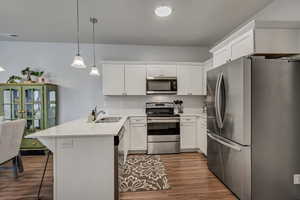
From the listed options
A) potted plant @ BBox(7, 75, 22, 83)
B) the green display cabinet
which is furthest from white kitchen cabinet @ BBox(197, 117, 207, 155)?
potted plant @ BBox(7, 75, 22, 83)

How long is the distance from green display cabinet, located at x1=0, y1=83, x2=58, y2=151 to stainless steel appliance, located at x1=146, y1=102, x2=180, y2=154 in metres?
2.39

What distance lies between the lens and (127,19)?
3039 millimetres

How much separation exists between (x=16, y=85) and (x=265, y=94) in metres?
4.71

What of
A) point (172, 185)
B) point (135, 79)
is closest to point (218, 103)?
point (172, 185)

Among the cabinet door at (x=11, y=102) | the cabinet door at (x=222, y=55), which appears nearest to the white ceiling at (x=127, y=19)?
the cabinet door at (x=222, y=55)

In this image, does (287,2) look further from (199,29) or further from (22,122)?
(22,122)

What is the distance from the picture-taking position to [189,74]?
430cm

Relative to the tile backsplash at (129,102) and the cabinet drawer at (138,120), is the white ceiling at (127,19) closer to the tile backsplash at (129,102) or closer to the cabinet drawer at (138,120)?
the tile backsplash at (129,102)

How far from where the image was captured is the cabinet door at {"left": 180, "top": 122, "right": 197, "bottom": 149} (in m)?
4.05

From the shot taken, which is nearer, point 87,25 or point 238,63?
point 238,63

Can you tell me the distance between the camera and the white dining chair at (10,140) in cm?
241

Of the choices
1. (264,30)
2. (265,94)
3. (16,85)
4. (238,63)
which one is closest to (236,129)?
(265,94)

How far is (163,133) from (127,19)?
2.50 metres

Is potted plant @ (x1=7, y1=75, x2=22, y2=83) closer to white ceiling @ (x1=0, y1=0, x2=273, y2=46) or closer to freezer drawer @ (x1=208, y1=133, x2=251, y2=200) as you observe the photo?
white ceiling @ (x1=0, y1=0, x2=273, y2=46)
